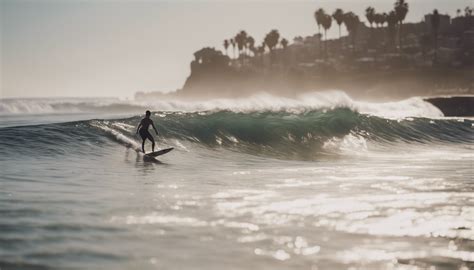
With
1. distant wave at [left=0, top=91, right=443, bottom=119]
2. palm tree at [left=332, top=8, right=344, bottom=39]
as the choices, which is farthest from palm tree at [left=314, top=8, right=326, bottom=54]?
distant wave at [left=0, top=91, right=443, bottom=119]

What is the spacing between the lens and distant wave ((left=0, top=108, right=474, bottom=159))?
18.5 metres

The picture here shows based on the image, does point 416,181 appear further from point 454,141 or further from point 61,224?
point 454,141

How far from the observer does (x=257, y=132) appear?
81.1 feet

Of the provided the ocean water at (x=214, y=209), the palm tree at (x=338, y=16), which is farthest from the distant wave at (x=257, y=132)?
the palm tree at (x=338, y=16)

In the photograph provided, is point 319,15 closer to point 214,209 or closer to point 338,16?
point 338,16

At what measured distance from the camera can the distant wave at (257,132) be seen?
18.5m

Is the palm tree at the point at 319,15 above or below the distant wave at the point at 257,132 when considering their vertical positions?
above

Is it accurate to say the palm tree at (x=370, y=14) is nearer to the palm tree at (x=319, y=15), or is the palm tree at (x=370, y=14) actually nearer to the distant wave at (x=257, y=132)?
the palm tree at (x=319, y=15)

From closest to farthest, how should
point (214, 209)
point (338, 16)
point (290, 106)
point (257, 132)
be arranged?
point (214, 209) < point (257, 132) < point (290, 106) < point (338, 16)

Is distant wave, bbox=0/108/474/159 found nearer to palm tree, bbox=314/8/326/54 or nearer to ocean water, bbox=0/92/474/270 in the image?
ocean water, bbox=0/92/474/270

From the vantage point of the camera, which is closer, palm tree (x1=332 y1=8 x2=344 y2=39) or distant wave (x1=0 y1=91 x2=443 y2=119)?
distant wave (x1=0 y1=91 x2=443 y2=119)

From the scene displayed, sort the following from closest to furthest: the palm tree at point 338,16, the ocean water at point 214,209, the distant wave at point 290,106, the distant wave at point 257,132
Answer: the ocean water at point 214,209, the distant wave at point 257,132, the distant wave at point 290,106, the palm tree at point 338,16

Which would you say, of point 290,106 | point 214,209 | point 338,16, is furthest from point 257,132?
point 338,16

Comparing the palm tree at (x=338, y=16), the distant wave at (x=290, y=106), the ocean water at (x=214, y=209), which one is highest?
the palm tree at (x=338, y=16)
